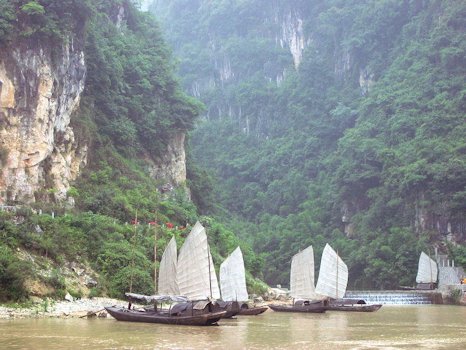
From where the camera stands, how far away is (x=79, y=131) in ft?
142

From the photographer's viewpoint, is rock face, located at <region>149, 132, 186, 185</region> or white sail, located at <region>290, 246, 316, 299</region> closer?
white sail, located at <region>290, 246, 316, 299</region>

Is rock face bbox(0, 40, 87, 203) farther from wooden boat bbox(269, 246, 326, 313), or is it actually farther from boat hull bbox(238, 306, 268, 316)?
wooden boat bbox(269, 246, 326, 313)

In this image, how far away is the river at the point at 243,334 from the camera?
19.6m

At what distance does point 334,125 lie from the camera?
3155 inches

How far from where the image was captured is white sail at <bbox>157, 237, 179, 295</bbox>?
1095 inches

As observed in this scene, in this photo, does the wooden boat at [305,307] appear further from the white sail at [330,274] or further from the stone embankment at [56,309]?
the stone embankment at [56,309]

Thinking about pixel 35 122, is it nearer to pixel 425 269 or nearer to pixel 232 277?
pixel 232 277

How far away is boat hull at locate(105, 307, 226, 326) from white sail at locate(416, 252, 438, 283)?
27651 millimetres

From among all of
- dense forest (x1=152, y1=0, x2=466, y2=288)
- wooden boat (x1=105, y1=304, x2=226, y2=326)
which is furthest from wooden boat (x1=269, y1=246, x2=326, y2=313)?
dense forest (x1=152, y1=0, x2=466, y2=288)

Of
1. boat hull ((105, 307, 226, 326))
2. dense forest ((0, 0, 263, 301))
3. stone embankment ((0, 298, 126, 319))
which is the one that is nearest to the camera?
boat hull ((105, 307, 226, 326))

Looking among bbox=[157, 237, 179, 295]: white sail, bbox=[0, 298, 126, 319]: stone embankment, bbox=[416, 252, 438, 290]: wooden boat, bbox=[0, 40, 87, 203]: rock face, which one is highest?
bbox=[0, 40, 87, 203]: rock face

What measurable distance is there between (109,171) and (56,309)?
17.2 m

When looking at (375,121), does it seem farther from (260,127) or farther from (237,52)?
(237,52)

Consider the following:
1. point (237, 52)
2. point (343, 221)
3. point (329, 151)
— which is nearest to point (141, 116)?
point (343, 221)
